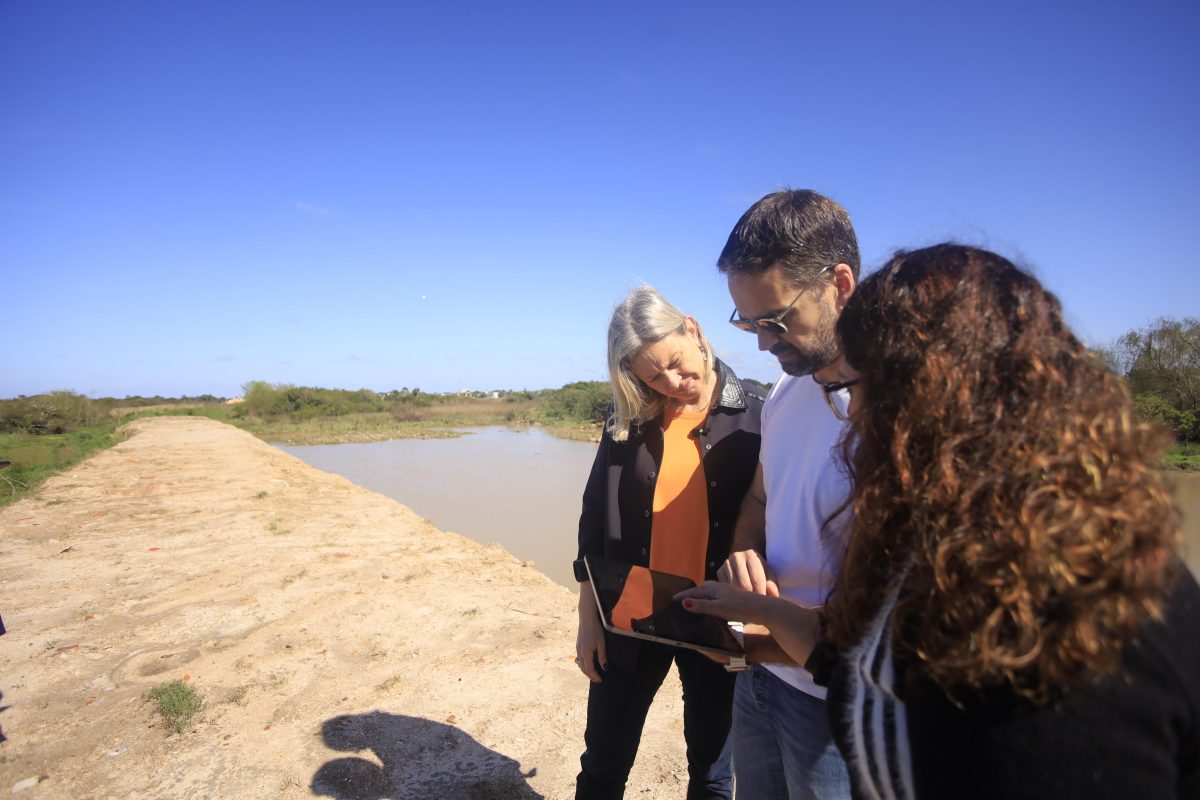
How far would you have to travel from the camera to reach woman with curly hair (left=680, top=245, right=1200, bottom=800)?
541mm

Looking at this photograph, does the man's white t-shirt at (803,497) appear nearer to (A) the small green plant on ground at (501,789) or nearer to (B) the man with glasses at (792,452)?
(B) the man with glasses at (792,452)

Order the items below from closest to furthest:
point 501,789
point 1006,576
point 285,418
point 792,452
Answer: point 1006,576 < point 792,452 < point 501,789 < point 285,418

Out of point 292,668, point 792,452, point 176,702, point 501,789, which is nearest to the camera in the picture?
point 792,452

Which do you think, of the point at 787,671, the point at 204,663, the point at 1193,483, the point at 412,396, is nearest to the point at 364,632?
the point at 204,663

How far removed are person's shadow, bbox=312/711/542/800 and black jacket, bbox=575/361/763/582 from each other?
1.43 m

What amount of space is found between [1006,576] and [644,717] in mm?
1370

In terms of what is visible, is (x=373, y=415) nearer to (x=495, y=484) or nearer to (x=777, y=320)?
(x=495, y=484)

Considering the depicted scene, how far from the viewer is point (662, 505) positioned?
174 centimetres

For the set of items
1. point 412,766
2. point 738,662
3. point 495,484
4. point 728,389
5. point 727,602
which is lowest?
point 495,484

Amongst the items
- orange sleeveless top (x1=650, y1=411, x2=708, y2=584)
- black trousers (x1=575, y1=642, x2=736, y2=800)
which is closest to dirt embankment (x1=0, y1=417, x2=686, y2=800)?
black trousers (x1=575, y1=642, x2=736, y2=800)

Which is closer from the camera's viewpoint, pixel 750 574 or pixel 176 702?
pixel 750 574

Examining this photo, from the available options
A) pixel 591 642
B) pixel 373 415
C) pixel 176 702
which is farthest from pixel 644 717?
pixel 373 415

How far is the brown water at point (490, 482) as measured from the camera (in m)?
10.8

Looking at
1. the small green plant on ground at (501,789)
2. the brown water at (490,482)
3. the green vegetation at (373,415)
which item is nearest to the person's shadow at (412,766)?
the small green plant on ground at (501,789)
